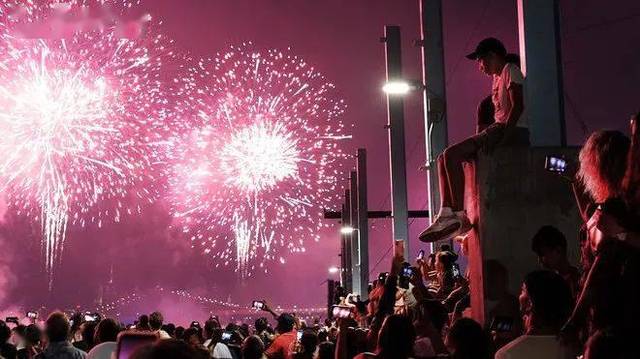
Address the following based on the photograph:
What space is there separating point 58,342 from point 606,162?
5.78 meters

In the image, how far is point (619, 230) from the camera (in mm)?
5062

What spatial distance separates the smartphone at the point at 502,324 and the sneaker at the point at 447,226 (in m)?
1.92

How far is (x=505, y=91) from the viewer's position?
848 centimetres

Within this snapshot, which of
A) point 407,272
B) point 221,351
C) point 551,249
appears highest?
point 551,249

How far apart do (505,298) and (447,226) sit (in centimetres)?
96

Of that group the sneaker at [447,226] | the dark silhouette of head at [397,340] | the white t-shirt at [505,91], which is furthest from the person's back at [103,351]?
the white t-shirt at [505,91]

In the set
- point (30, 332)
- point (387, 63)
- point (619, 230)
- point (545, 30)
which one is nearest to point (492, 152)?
point (545, 30)

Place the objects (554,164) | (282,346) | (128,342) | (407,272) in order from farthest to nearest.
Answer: (282,346) < (407,272) < (554,164) < (128,342)

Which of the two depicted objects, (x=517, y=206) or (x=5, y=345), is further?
(x=5, y=345)

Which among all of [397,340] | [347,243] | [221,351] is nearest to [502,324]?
[397,340]

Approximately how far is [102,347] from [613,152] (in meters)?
5.22

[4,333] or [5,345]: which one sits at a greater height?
[4,333]

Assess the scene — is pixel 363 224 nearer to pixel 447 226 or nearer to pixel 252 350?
pixel 252 350

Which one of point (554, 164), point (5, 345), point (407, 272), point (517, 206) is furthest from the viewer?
point (5, 345)
